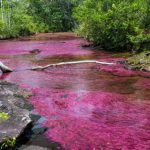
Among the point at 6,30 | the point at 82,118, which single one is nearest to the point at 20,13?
the point at 6,30

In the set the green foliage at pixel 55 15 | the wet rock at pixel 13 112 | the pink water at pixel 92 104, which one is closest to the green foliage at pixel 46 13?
the green foliage at pixel 55 15

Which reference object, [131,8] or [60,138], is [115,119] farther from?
[131,8]

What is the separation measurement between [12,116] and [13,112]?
393 mm

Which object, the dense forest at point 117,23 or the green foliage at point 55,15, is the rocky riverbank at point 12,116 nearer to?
the dense forest at point 117,23

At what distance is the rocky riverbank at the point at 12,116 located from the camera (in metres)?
9.27

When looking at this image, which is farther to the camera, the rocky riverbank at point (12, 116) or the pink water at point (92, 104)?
the pink water at point (92, 104)

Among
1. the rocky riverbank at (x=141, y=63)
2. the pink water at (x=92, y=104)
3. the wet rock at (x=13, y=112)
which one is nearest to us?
the wet rock at (x=13, y=112)

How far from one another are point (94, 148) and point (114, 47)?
2291 cm

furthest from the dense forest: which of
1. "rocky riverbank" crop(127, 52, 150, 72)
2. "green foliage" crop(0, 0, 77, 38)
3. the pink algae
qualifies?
the pink algae

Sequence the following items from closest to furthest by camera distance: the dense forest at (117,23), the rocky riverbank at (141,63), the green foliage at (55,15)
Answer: the rocky riverbank at (141,63) → the dense forest at (117,23) → the green foliage at (55,15)

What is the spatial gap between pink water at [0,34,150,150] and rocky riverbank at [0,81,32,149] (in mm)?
656

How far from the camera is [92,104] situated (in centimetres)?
1377

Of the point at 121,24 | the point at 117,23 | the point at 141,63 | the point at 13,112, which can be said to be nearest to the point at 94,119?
the point at 13,112

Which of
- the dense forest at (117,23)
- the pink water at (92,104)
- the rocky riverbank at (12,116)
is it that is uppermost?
the dense forest at (117,23)
